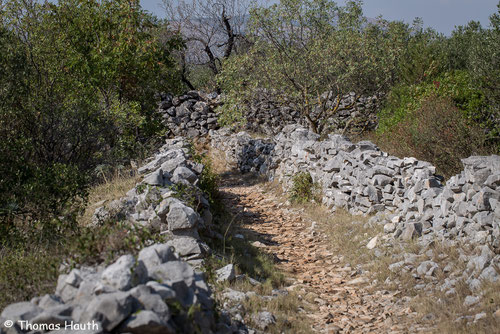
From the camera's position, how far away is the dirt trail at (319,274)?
563cm

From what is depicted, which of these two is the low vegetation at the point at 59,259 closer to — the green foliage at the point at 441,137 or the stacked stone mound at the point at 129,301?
the stacked stone mound at the point at 129,301

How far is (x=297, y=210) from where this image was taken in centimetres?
1133

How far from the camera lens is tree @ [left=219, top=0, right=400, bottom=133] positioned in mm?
15453

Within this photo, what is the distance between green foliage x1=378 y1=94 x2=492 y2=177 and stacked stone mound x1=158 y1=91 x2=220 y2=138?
12.8m

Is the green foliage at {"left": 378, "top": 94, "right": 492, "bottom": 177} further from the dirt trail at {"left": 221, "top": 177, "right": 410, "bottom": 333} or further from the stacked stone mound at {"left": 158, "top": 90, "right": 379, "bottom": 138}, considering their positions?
the stacked stone mound at {"left": 158, "top": 90, "right": 379, "bottom": 138}

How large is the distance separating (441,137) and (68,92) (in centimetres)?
974

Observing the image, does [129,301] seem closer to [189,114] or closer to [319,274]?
[319,274]

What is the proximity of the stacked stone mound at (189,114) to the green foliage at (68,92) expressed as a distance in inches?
225

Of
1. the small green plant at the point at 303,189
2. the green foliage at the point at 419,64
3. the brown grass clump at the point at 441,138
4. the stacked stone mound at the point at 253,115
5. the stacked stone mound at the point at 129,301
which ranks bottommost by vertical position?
the small green plant at the point at 303,189

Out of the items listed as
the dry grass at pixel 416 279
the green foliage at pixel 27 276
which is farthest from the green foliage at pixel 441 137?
the green foliage at pixel 27 276

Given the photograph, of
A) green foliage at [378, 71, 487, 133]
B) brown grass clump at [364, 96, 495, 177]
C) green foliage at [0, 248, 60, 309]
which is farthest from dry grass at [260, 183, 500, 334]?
green foliage at [378, 71, 487, 133]

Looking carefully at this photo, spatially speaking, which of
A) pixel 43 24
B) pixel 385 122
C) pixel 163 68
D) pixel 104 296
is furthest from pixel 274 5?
pixel 104 296

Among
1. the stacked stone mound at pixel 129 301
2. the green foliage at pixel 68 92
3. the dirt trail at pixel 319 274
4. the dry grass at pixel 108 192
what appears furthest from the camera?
the dry grass at pixel 108 192

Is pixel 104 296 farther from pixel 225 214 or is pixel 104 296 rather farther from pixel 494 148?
pixel 494 148
